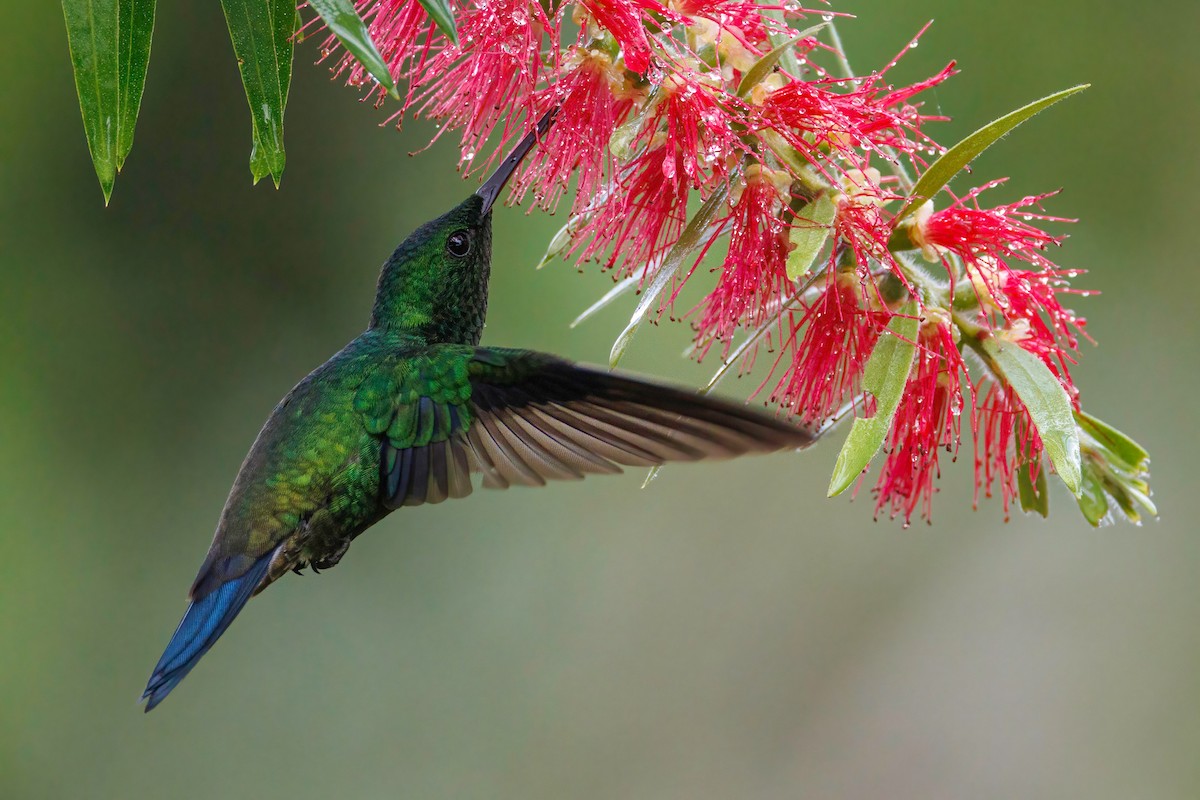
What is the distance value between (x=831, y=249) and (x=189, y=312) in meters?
2.37

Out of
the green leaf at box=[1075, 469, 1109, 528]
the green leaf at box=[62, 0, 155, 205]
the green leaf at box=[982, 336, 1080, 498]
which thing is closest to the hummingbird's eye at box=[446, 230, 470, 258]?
the green leaf at box=[62, 0, 155, 205]

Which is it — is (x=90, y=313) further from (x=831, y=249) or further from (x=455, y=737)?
(x=831, y=249)

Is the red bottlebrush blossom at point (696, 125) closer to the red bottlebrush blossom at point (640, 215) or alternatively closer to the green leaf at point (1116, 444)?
the red bottlebrush blossom at point (640, 215)

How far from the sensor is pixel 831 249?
3.25ft

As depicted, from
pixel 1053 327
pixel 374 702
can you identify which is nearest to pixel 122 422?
pixel 374 702

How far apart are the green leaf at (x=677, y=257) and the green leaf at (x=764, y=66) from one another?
8 cm

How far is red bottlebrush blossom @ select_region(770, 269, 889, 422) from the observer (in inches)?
39.1

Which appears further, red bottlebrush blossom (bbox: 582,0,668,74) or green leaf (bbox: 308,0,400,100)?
red bottlebrush blossom (bbox: 582,0,668,74)

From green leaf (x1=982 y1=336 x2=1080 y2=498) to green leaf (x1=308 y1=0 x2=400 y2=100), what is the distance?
0.54 m

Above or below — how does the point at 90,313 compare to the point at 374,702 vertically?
above

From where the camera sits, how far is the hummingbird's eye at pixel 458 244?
4.06 feet

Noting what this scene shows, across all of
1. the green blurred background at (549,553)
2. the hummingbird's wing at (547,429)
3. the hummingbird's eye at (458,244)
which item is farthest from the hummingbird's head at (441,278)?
the green blurred background at (549,553)

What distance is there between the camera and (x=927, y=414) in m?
1.03

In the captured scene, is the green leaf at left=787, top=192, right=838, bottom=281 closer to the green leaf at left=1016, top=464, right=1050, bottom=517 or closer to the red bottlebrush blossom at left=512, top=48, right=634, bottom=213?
the red bottlebrush blossom at left=512, top=48, right=634, bottom=213
